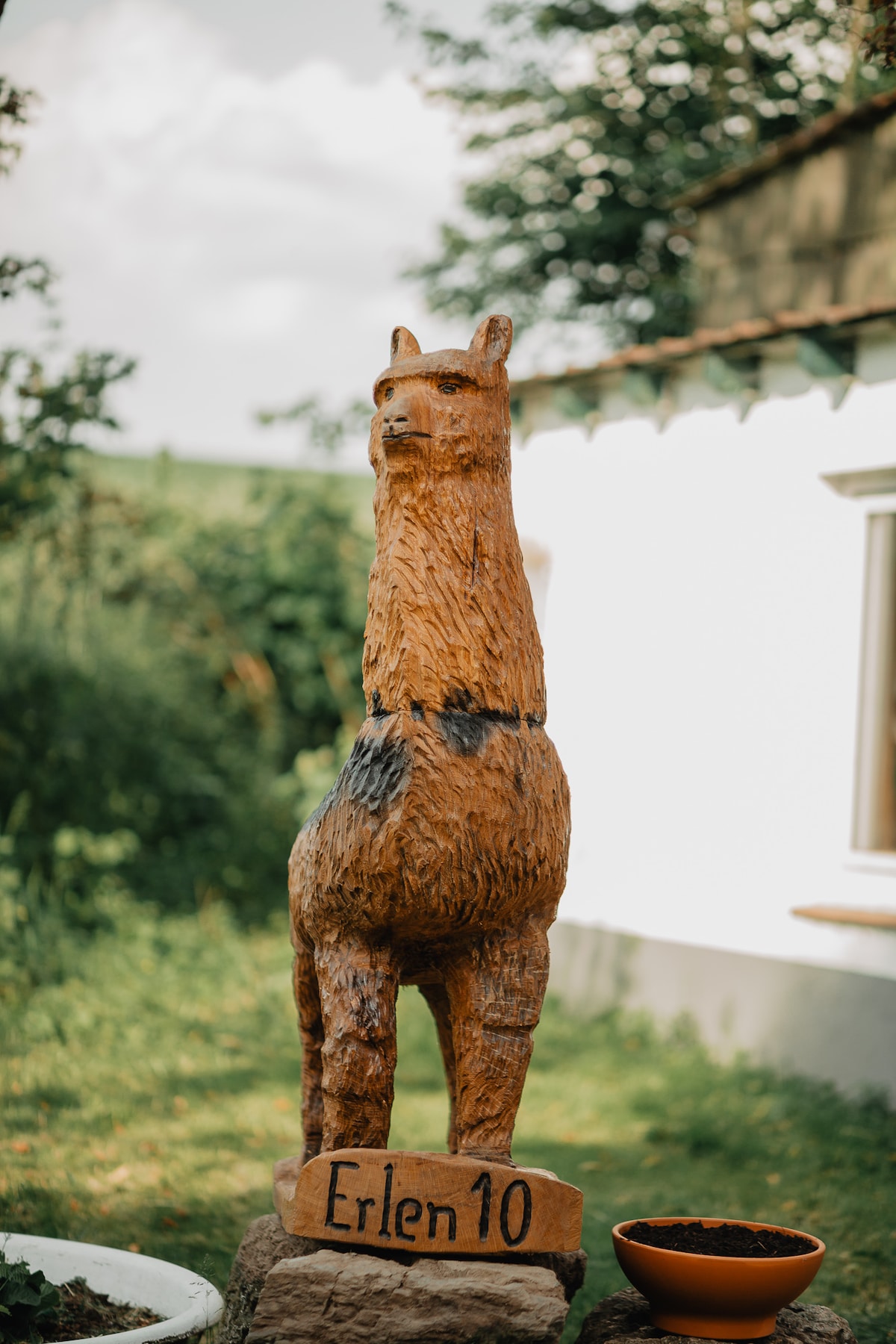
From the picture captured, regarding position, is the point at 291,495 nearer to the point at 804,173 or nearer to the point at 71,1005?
the point at 804,173

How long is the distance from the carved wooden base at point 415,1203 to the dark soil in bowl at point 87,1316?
61cm

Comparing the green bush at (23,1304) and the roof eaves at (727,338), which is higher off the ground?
the roof eaves at (727,338)

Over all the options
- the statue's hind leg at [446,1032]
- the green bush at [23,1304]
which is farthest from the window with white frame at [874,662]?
the green bush at [23,1304]

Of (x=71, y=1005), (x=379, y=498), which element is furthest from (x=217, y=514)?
(x=379, y=498)

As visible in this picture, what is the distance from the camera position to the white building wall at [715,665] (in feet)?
24.3

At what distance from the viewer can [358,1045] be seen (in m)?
3.11

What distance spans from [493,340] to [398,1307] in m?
2.26

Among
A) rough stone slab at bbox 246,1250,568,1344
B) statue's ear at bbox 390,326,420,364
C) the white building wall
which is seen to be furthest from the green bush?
the white building wall

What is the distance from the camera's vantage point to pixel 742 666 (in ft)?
25.8

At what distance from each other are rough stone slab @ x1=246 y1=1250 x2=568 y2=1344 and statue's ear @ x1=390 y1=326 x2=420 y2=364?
2.20m

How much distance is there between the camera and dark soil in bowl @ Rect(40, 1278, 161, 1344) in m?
3.21

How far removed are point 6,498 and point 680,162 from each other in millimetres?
10025

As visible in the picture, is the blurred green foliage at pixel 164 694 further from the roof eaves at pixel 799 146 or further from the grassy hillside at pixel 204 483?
the roof eaves at pixel 799 146

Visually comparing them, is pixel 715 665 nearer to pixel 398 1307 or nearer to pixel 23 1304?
pixel 398 1307
